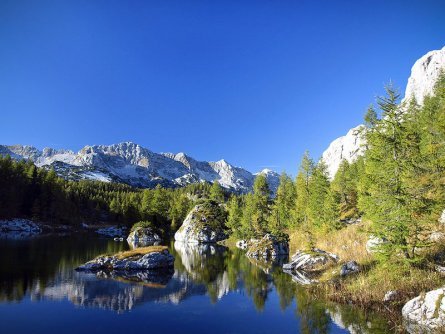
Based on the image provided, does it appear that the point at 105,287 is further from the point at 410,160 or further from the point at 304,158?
the point at 304,158

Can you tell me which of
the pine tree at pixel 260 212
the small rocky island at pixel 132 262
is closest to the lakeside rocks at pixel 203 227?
the pine tree at pixel 260 212

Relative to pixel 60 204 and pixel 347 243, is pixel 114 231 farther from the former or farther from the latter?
pixel 347 243

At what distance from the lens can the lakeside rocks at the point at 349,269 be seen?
109ft

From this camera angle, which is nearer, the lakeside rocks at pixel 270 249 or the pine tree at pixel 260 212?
the lakeside rocks at pixel 270 249

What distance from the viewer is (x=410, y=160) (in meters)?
27.7

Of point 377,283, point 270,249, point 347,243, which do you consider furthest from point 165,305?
point 270,249

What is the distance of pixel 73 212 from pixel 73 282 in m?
125

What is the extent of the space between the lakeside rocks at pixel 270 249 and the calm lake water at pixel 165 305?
19.9 metres

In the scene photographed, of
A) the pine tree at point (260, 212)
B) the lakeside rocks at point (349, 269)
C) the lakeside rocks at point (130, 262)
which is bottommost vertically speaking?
the lakeside rocks at point (130, 262)

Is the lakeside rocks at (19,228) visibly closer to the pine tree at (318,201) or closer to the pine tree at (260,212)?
the pine tree at (260,212)

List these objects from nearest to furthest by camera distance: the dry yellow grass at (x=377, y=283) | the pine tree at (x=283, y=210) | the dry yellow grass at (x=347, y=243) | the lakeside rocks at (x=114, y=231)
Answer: the dry yellow grass at (x=377, y=283)
the dry yellow grass at (x=347, y=243)
the pine tree at (x=283, y=210)
the lakeside rocks at (x=114, y=231)

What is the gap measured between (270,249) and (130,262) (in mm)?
30407

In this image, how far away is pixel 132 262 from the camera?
48812 mm

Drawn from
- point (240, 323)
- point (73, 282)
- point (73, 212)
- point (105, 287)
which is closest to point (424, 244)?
point (240, 323)
